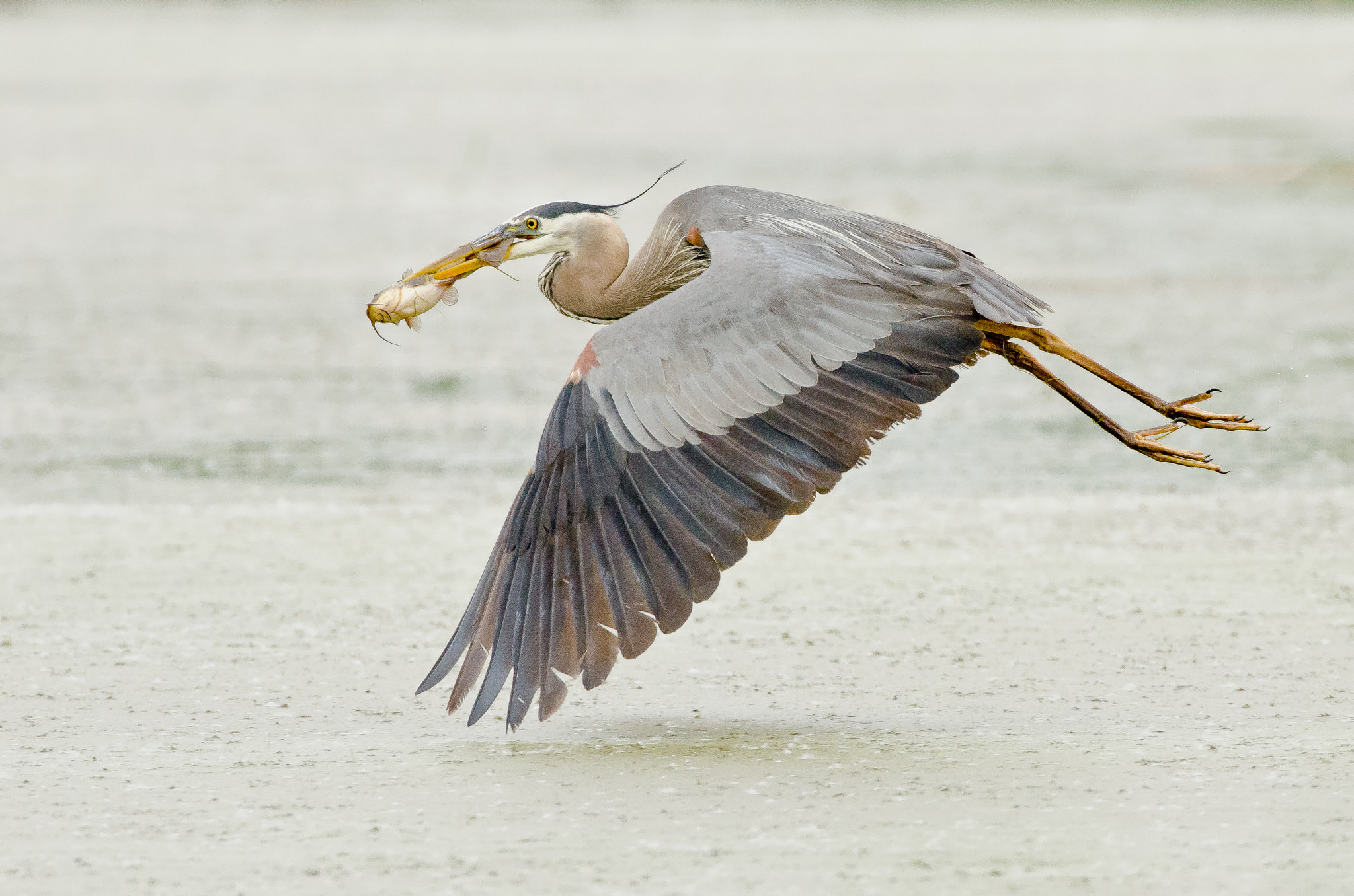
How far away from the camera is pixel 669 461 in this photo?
413 centimetres

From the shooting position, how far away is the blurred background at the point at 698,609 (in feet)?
11.8

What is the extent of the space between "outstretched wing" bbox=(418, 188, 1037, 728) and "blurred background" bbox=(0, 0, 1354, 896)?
0.84 feet

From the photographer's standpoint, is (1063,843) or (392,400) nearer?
(1063,843)

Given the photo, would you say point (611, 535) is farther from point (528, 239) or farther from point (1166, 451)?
point (1166, 451)

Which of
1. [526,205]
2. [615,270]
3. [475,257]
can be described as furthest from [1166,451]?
[526,205]

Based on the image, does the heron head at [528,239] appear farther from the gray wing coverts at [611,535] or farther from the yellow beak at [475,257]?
the gray wing coverts at [611,535]

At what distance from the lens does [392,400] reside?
820cm

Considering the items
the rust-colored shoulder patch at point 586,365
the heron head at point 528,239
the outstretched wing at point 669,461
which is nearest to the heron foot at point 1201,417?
the outstretched wing at point 669,461

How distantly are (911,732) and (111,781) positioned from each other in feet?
5.36

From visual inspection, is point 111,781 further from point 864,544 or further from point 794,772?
point 864,544

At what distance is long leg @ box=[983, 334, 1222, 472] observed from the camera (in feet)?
16.3

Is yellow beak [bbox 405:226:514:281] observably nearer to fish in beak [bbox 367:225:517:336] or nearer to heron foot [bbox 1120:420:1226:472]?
fish in beak [bbox 367:225:517:336]

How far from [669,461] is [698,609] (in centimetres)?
127

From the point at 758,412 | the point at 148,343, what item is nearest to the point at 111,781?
the point at 758,412
